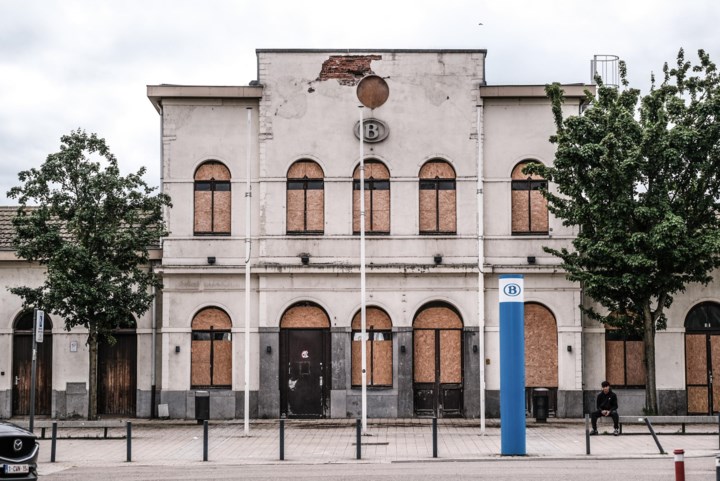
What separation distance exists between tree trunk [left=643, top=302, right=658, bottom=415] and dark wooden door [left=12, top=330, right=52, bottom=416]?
18.2 m

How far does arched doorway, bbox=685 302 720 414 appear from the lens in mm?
31250

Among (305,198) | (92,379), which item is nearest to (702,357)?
(305,198)

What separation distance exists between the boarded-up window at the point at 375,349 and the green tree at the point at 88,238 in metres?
6.42

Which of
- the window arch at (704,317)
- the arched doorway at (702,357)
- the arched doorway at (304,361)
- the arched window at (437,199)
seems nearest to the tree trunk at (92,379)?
the arched doorway at (304,361)

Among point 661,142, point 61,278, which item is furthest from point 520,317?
point 61,278

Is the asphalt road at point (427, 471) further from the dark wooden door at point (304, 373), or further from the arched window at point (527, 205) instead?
the arched window at point (527, 205)

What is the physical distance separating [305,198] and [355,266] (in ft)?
8.73

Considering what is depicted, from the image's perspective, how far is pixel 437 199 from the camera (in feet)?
103

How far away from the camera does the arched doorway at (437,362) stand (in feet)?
102

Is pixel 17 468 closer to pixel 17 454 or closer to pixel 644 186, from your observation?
pixel 17 454

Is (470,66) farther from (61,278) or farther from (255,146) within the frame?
(61,278)

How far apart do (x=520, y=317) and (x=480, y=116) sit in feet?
31.9

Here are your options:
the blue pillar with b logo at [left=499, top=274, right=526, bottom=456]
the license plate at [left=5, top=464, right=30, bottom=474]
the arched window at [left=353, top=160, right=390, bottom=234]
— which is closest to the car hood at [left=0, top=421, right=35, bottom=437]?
the license plate at [left=5, top=464, right=30, bottom=474]

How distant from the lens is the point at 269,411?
30.7 m
